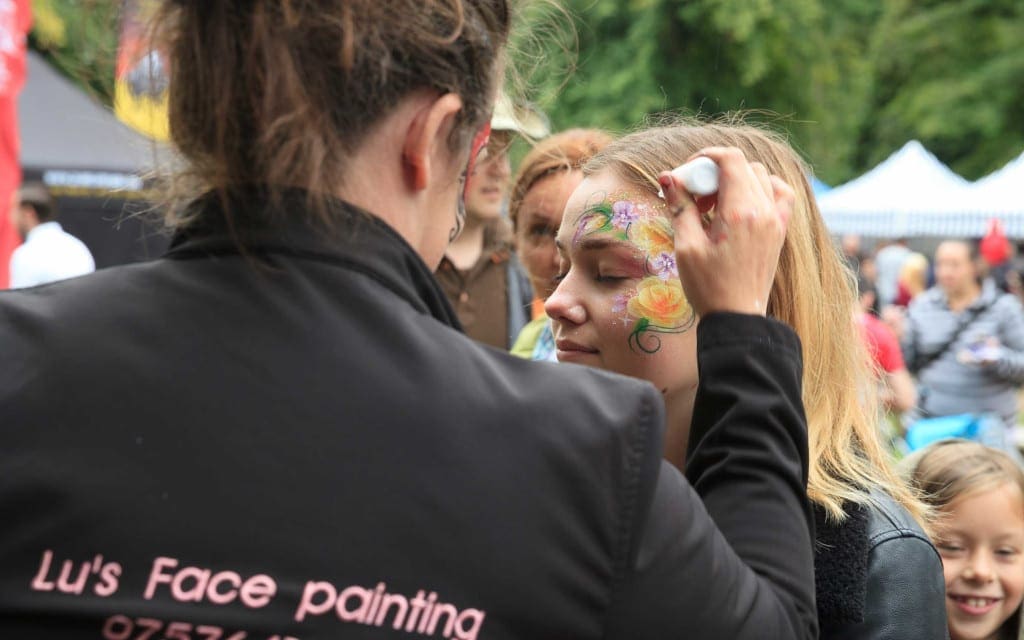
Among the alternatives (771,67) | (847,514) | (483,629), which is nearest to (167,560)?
(483,629)

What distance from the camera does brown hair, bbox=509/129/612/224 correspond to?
384cm

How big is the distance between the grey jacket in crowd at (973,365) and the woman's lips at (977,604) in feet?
14.9

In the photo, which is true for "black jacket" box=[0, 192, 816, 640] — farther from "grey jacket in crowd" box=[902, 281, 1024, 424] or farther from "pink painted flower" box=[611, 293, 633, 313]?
"grey jacket in crowd" box=[902, 281, 1024, 424]

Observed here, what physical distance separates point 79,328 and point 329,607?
37 cm

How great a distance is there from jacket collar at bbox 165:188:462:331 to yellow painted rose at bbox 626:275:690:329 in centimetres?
85

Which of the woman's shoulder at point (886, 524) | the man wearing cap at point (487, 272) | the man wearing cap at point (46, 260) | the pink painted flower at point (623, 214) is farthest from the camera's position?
Result: the man wearing cap at point (46, 260)

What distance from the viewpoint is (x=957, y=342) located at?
24.9ft

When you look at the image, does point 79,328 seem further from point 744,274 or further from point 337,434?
point 744,274

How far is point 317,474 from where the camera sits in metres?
1.16

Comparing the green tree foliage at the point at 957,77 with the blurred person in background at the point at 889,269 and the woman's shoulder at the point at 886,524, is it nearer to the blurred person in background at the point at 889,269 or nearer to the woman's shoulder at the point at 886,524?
the blurred person in background at the point at 889,269

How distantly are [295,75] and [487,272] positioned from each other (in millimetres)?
3578

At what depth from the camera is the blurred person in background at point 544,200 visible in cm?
380

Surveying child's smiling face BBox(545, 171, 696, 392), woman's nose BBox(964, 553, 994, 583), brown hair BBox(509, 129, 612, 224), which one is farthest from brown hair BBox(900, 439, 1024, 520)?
brown hair BBox(509, 129, 612, 224)

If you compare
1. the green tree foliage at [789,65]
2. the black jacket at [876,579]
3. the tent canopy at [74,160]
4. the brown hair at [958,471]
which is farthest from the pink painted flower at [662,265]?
the tent canopy at [74,160]
